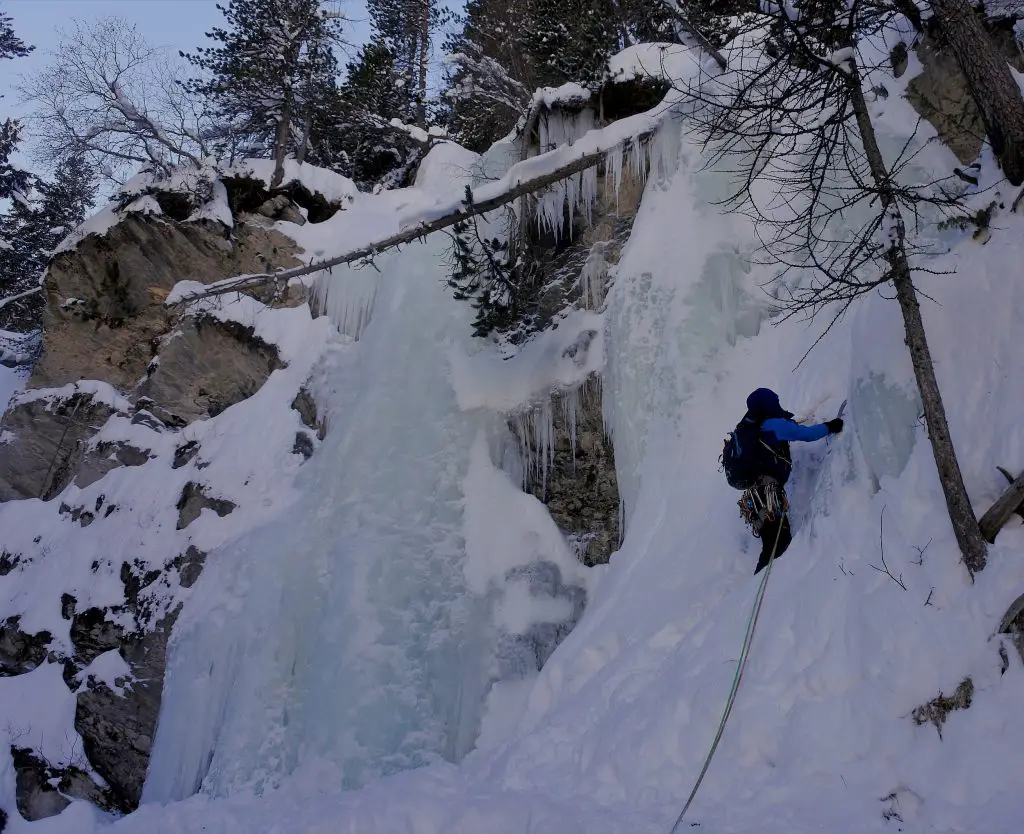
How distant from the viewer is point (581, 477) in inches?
291

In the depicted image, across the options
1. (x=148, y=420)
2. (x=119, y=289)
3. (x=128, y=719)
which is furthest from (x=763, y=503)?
(x=119, y=289)

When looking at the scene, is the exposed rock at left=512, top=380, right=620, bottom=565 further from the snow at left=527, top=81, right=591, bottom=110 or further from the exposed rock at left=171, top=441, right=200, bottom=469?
the exposed rock at left=171, top=441, right=200, bottom=469

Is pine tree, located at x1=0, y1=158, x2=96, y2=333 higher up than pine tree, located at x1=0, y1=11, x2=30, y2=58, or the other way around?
pine tree, located at x1=0, y1=11, x2=30, y2=58

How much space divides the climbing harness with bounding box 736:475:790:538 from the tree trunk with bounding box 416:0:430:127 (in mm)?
13529

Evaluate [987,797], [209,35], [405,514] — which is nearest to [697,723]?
[987,797]

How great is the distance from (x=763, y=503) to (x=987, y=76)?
110 inches

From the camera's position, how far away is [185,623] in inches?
308

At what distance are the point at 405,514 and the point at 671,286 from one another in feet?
11.1

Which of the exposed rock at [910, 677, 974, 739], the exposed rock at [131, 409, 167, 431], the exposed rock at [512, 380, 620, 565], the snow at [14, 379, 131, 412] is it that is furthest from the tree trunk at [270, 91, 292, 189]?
the exposed rock at [910, 677, 974, 739]

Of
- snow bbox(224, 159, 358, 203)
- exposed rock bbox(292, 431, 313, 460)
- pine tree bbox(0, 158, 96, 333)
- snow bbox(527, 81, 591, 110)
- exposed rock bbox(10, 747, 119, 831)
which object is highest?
pine tree bbox(0, 158, 96, 333)

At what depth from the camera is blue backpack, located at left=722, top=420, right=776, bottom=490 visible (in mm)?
5000

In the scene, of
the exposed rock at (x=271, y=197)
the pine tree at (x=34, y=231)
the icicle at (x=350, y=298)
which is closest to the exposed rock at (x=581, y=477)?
the icicle at (x=350, y=298)

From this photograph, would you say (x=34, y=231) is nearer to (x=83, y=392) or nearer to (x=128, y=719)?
(x=83, y=392)

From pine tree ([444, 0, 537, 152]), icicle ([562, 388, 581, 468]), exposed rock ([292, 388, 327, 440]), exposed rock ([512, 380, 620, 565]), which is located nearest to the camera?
exposed rock ([512, 380, 620, 565])
